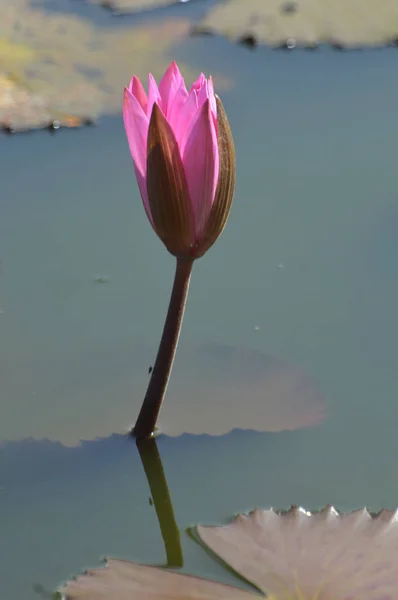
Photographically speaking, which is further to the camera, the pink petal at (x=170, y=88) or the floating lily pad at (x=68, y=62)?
the floating lily pad at (x=68, y=62)

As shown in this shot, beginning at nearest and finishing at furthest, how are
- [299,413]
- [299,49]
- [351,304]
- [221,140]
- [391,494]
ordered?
1. [221,140]
2. [391,494]
3. [299,413]
4. [351,304]
5. [299,49]

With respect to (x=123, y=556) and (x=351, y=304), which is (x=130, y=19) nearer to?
(x=351, y=304)

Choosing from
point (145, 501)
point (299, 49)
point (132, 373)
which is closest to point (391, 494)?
point (145, 501)

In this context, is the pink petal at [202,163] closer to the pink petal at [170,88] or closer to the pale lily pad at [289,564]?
the pink petal at [170,88]

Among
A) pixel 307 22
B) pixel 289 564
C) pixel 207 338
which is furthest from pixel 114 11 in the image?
pixel 289 564

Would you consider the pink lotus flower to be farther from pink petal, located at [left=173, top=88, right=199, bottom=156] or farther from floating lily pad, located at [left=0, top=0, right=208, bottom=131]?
floating lily pad, located at [left=0, top=0, right=208, bottom=131]

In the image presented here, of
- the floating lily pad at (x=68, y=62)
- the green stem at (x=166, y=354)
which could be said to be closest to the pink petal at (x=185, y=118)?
the green stem at (x=166, y=354)

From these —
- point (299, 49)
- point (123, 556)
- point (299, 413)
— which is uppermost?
point (299, 49)
